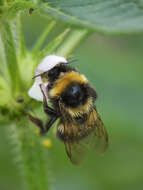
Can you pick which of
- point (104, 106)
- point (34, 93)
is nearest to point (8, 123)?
point (34, 93)

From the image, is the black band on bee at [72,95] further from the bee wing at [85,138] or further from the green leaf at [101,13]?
the green leaf at [101,13]

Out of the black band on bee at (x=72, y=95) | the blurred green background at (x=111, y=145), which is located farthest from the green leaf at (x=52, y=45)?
the blurred green background at (x=111, y=145)

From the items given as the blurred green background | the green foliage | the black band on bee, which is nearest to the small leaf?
the green foliage

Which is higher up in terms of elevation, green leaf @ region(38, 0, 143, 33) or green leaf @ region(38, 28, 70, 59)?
green leaf @ region(38, 0, 143, 33)

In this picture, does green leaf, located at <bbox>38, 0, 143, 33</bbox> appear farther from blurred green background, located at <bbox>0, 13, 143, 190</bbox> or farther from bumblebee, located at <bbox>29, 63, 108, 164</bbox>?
blurred green background, located at <bbox>0, 13, 143, 190</bbox>

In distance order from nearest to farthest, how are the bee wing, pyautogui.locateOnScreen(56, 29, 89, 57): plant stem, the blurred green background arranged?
the bee wing → pyautogui.locateOnScreen(56, 29, 89, 57): plant stem → the blurred green background

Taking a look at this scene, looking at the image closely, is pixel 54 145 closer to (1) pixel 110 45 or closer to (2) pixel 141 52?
(2) pixel 141 52
